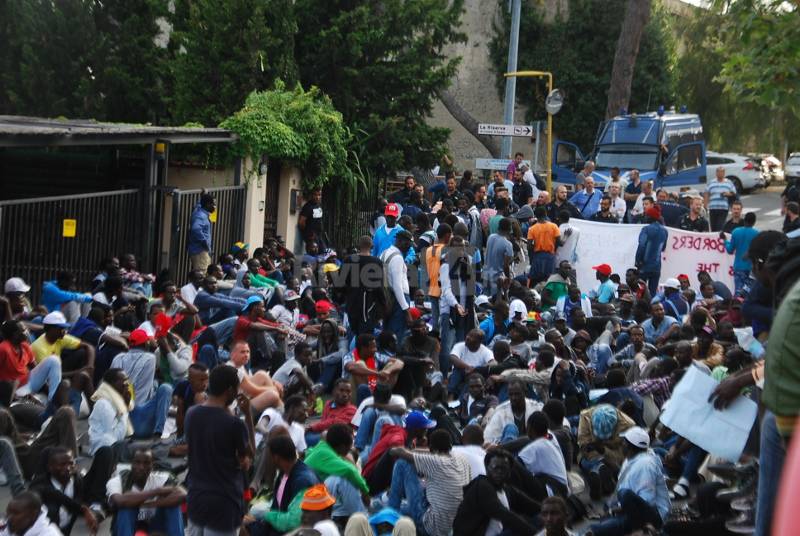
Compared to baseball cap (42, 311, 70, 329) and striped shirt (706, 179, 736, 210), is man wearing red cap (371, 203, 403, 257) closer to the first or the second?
baseball cap (42, 311, 70, 329)

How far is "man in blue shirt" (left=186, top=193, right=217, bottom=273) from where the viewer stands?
55.4 feet

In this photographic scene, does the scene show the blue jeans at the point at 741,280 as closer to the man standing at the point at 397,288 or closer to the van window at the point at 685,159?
the man standing at the point at 397,288

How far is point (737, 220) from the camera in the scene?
18781mm

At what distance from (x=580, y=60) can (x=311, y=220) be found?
690 inches

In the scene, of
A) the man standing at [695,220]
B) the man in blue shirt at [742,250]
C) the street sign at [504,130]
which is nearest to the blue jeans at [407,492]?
the man in blue shirt at [742,250]

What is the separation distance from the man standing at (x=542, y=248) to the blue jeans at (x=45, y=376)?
7.96 m

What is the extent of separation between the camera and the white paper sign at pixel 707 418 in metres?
5.12

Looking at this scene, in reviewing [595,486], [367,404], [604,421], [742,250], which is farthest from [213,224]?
[595,486]

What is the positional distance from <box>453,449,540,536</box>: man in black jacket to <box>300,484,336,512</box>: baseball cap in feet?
4.28

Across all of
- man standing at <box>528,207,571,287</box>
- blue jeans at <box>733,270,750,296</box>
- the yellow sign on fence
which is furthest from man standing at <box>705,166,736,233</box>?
the yellow sign on fence

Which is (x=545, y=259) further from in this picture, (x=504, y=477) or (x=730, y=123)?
(x=730, y=123)

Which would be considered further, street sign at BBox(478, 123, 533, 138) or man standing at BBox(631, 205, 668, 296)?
street sign at BBox(478, 123, 533, 138)

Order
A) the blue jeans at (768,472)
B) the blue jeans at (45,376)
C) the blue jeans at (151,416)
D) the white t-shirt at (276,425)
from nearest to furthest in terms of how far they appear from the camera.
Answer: the blue jeans at (768,472)
the white t-shirt at (276,425)
the blue jeans at (151,416)
the blue jeans at (45,376)

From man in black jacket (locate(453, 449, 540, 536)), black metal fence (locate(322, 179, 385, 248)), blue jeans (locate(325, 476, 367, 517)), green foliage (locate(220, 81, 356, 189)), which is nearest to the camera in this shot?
man in black jacket (locate(453, 449, 540, 536))
